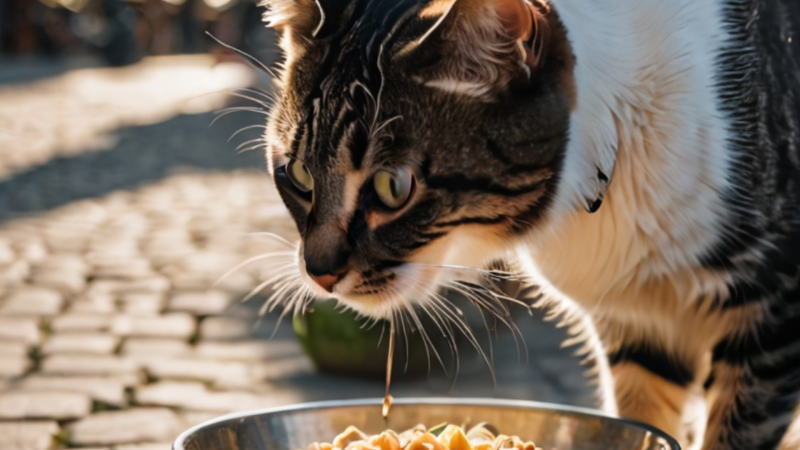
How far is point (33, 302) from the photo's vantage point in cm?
527

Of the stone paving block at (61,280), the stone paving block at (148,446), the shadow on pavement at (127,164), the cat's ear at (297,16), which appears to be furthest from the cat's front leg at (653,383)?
the shadow on pavement at (127,164)

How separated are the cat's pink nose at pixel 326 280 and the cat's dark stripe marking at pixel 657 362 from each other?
1086 mm

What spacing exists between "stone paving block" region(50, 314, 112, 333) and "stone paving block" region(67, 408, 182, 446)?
1.08 meters

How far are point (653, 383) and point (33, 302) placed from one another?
10.5 feet

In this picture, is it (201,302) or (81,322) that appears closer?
(81,322)

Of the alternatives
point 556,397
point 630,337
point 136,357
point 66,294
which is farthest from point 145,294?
point 630,337

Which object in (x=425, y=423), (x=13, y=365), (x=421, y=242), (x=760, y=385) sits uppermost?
(x=421, y=242)

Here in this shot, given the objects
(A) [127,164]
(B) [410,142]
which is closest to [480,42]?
(B) [410,142]

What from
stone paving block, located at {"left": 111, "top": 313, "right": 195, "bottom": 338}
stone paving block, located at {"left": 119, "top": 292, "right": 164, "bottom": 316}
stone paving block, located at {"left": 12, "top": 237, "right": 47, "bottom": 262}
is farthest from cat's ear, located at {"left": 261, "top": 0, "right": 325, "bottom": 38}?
stone paving block, located at {"left": 12, "top": 237, "right": 47, "bottom": 262}

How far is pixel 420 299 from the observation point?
102 inches

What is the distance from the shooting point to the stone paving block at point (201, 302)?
17.5 feet

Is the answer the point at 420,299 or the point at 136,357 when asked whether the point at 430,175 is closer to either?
the point at 420,299

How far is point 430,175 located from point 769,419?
1.00 metres

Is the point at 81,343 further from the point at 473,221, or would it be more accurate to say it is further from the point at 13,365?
the point at 473,221
